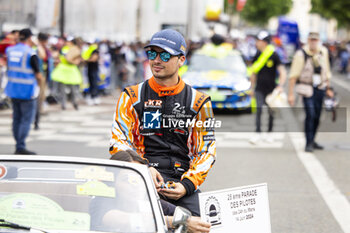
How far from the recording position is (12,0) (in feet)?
78.8

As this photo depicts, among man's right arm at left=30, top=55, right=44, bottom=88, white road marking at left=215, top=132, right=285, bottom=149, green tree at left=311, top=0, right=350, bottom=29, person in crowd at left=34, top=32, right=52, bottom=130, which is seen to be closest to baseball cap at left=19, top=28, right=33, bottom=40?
man's right arm at left=30, top=55, right=44, bottom=88

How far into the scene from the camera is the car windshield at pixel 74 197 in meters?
3.61

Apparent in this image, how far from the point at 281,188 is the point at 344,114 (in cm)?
1069

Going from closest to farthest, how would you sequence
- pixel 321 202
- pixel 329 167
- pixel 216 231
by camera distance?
1. pixel 216 231
2. pixel 321 202
3. pixel 329 167

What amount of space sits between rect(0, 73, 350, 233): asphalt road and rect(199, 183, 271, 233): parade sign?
2.34m

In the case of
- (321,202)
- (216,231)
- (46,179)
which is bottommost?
(321,202)

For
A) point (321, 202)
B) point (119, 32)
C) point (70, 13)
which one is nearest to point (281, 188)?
point (321, 202)

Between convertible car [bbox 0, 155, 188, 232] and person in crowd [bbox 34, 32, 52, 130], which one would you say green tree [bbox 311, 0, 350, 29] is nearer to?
person in crowd [bbox 34, 32, 52, 130]

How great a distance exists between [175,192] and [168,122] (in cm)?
49

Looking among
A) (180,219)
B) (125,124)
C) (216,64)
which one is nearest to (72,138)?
(216,64)

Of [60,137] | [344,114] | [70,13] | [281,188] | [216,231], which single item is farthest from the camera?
[70,13]

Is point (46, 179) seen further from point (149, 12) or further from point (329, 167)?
point (149, 12)

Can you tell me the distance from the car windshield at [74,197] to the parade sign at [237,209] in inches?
21.8

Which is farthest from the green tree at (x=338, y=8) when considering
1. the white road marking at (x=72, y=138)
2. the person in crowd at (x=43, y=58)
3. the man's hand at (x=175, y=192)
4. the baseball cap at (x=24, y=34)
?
the man's hand at (x=175, y=192)
